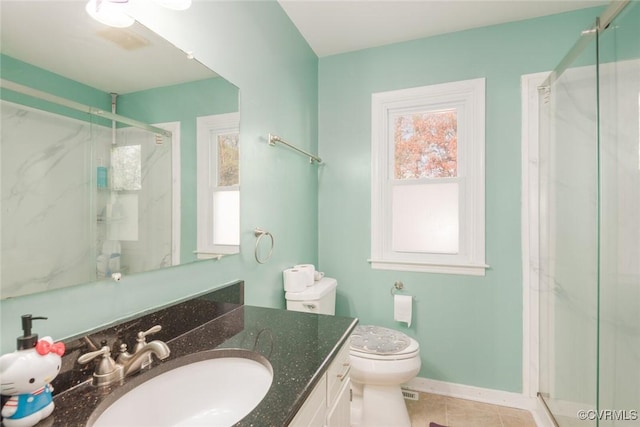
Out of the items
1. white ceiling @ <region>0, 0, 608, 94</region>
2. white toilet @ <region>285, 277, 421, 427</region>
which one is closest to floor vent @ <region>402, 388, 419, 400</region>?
white toilet @ <region>285, 277, 421, 427</region>

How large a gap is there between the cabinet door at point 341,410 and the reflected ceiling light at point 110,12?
51.1 inches

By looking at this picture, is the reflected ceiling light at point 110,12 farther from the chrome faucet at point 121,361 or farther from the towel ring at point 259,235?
the towel ring at point 259,235

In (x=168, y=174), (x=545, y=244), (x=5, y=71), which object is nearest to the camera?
(x=5, y=71)

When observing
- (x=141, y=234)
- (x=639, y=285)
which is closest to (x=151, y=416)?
(x=141, y=234)

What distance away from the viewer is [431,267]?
217cm

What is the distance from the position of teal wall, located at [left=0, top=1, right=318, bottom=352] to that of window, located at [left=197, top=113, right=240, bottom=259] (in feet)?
0.20

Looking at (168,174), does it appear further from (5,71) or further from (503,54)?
(503,54)

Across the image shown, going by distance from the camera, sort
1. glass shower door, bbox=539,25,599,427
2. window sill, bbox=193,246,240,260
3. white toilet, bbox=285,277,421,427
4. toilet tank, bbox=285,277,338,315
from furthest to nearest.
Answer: toilet tank, bbox=285,277,338,315 → white toilet, bbox=285,277,421,427 → glass shower door, bbox=539,25,599,427 → window sill, bbox=193,246,240,260

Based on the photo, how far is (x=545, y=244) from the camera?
Result: 1.92m

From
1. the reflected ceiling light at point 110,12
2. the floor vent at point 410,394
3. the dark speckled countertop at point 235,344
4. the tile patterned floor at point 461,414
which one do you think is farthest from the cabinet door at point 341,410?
the reflected ceiling light at point 110,12

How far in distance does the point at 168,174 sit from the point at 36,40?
1.46ft

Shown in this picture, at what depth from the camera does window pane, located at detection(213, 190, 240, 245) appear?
4.19 feet

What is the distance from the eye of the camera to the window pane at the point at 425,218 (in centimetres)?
220

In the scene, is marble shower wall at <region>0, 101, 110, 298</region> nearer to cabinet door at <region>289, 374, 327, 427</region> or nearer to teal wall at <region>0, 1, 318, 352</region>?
teal wall at <region>0, 1, 318, 352</region>
